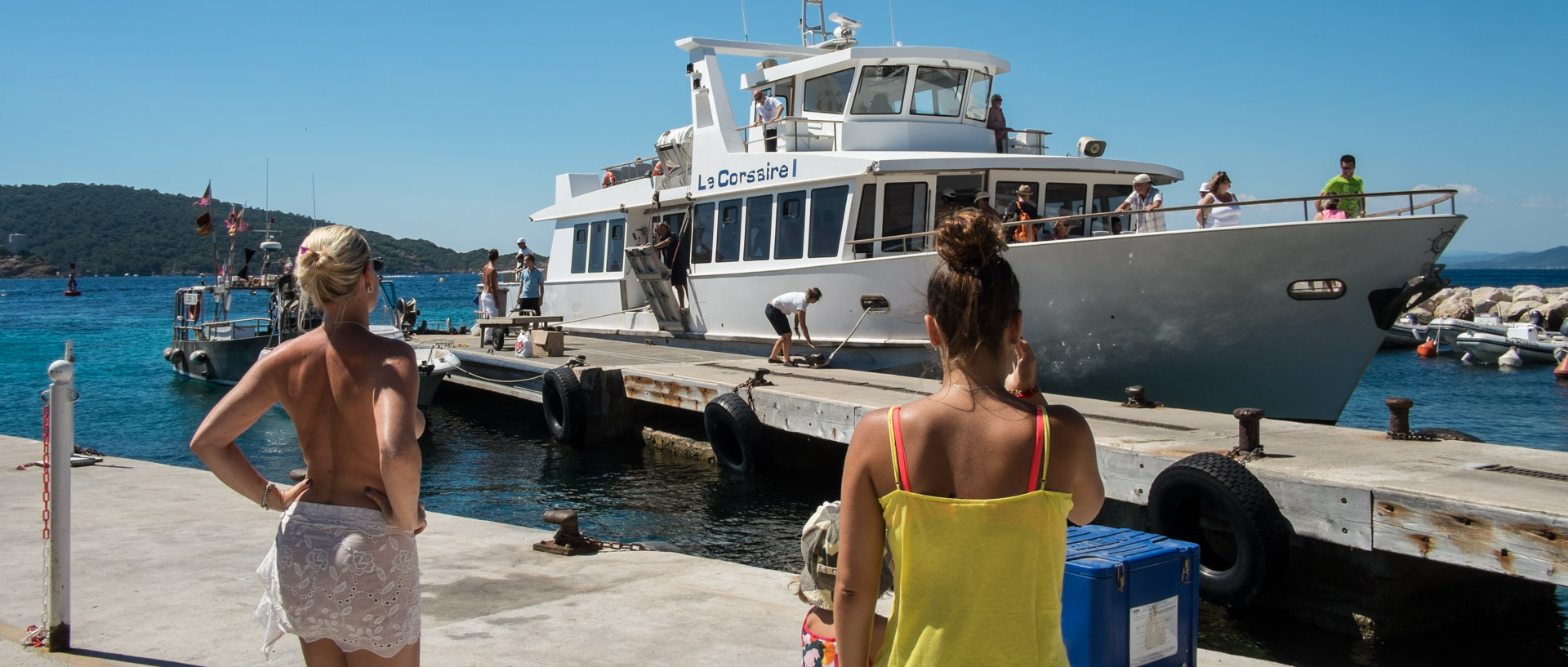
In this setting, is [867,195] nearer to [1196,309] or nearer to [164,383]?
[1196,309]

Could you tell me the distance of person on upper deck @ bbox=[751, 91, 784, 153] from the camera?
48.1ft

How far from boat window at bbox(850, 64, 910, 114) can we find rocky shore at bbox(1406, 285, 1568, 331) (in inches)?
1331

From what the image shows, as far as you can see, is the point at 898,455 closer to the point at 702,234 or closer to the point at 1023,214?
the point at 1023,214

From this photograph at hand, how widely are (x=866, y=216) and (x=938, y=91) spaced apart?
251 centimetres

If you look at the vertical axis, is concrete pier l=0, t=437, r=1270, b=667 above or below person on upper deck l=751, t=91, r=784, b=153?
below

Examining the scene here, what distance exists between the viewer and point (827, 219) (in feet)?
44.6

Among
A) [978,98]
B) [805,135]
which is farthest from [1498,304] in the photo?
[805,135]

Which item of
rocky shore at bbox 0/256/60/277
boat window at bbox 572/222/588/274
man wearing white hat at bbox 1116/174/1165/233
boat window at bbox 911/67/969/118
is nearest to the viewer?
man wearing white hat at bbox 1116/174/1165/233

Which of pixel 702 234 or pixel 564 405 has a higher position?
pixel 702 234

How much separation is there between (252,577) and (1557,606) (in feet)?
25.8

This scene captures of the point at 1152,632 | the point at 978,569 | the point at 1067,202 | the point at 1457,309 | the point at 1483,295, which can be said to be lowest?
the point at 1152,632

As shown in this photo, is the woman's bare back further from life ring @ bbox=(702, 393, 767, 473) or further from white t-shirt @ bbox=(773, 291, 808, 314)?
white t-shirt @ bbox=(773, 291, 808, 314)

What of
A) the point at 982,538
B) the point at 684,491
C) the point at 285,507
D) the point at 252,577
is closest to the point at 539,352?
the point at 684,491

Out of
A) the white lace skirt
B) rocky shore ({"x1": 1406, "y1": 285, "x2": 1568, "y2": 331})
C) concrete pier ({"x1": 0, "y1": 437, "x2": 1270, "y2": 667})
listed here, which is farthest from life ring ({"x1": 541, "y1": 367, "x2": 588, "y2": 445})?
rocky shore ({"x1": 1406, "y1": 285, "x2": 1568, "y2": 331})
